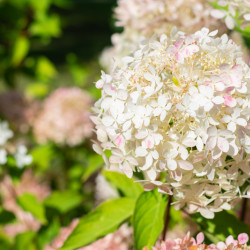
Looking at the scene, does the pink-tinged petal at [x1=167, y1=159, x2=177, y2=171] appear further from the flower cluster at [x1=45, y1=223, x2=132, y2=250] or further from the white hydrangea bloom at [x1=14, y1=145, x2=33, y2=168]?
the white hydrangea bloom at [x1=14, y1=145, x2=33, y2=168]

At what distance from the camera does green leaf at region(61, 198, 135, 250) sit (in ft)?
2.70

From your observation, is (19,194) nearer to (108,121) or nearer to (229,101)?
(108,121)

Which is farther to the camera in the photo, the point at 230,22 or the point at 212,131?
the point at 230,22

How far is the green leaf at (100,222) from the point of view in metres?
0.82

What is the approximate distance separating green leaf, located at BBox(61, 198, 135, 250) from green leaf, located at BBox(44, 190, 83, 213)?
1.50 feet

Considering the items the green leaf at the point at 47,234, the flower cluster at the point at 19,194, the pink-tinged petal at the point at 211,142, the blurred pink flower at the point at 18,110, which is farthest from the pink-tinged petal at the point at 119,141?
the blurred pink flower at the point at 18,110

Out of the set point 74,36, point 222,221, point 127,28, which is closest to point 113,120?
point 222,221

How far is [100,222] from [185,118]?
0.32 metres

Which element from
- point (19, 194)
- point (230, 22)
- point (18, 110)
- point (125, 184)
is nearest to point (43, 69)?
point (18, 110)

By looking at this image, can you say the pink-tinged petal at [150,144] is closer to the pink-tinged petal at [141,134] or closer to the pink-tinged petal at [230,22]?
the pink-tinged petal at [141,134]

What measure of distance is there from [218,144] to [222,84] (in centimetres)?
8

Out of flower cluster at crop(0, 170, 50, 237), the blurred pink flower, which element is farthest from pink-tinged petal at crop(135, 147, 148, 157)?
the blurred pink flower

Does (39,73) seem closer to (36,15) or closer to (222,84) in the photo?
(36,15)

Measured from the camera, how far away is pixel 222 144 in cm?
62
